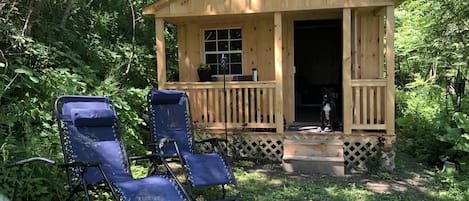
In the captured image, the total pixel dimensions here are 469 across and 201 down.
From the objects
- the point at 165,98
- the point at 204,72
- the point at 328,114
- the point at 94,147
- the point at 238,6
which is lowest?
the point at 94,147

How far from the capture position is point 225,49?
7812 millimetres

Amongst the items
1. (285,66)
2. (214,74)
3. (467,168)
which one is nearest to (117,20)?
(214,74)

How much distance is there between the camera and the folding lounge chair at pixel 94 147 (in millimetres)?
3734

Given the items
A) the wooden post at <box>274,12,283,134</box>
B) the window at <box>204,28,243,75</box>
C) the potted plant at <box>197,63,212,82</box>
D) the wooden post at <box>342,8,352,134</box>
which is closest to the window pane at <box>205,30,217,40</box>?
the window at <box>204,28,243,75</box>

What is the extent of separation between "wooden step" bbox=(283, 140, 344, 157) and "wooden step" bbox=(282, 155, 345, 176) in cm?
10

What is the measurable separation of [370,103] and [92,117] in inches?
159

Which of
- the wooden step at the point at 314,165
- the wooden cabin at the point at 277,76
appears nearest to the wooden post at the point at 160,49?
the wooden cabin at the point at 277,76

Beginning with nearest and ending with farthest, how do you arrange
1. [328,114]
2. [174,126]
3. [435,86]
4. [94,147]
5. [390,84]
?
1. [94,147]
2. [174,126]
3. [390,84]
4. [328,114]
5. [435,86]

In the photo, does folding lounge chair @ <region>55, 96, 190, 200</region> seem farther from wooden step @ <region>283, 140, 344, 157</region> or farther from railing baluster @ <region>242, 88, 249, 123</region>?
railing baluster @ <region>242, 88, 249, 123</region>

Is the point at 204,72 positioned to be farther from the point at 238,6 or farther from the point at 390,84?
the point at 390,84

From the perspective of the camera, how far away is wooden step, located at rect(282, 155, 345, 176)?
19.1ft

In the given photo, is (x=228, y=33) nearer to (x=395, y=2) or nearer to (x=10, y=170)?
(x=395, y=2)

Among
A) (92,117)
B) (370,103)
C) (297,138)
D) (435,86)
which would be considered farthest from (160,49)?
(435,86)

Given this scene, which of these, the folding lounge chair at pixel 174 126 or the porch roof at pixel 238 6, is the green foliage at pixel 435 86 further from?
the folding lounge chair at pixel 174 126
